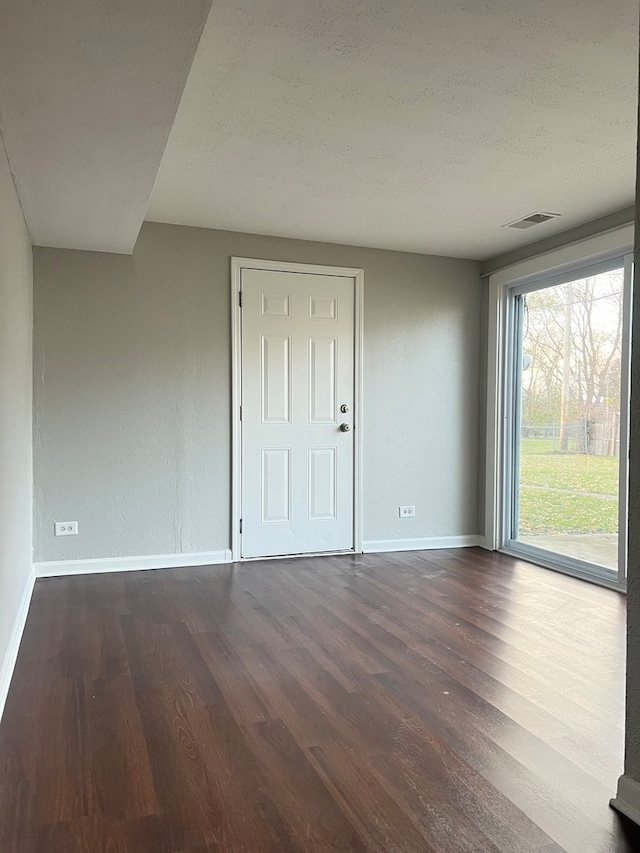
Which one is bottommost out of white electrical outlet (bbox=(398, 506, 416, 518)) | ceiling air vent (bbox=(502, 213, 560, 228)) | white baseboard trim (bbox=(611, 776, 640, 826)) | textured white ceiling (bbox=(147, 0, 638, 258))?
white baseboard trim (bbox=(611, 776, 640, 826))

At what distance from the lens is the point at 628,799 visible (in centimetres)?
175

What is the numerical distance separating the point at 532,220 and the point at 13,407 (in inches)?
133

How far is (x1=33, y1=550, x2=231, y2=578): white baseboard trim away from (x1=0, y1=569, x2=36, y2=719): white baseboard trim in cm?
35

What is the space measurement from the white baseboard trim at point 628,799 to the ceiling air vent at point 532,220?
3.38 metres

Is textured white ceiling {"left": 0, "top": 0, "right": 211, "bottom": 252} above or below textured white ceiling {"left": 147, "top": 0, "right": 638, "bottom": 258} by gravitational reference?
below

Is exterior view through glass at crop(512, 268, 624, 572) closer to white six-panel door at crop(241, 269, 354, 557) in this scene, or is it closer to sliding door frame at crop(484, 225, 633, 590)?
sliding door frame at crop(484, 225, 633, 590)

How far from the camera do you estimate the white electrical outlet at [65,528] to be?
4250mm

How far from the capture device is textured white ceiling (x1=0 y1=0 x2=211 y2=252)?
1719mm

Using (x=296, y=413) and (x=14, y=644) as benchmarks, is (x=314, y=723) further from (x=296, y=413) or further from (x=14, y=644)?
(x=296, y=413)

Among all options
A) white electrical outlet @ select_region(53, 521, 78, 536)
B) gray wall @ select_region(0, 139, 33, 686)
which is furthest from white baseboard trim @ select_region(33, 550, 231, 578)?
gray wall @ select_region(0, 139, 33, 686)

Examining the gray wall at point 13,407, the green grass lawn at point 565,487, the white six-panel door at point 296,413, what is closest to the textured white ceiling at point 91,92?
the gray wall at point 13,407

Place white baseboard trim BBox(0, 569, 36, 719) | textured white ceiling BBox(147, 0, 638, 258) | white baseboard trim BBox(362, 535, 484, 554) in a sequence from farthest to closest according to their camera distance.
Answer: white baseboard trim BBox(362, 535, 484, 554) < white baseboard trim BBox(0, 569, 36, 719) < textured white ceiling BBox(147, 0, 638, 258)

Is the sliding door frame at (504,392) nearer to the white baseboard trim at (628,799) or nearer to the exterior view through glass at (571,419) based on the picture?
the exterior view through glass at (571,419)

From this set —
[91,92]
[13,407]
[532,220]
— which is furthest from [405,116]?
[13,407]
